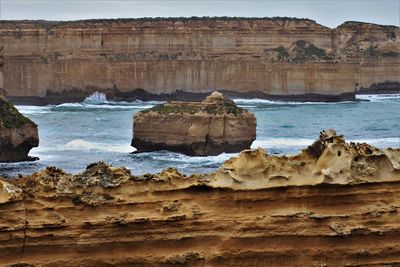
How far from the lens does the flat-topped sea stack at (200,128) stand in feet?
140

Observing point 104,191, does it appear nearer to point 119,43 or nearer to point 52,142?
A: point 52,142

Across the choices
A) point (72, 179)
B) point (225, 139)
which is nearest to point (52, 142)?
point (225, 139)

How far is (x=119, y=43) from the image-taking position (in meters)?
106

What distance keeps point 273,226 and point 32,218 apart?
3.05 metres

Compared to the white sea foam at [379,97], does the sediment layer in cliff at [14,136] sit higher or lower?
higher

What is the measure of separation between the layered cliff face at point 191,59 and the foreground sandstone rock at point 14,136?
56099 millimetres

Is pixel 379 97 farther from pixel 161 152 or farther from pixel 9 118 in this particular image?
pixel 9 118

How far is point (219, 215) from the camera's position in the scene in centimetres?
1272

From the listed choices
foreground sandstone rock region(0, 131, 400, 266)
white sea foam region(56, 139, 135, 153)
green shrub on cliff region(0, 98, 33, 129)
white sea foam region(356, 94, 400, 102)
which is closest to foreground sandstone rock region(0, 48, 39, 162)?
green shrub on cliff region(0, 98, 33, 129)

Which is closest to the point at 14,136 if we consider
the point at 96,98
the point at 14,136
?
the point at 14,136

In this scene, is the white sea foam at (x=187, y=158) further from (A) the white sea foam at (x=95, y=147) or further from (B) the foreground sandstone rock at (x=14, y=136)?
(B) the foreground sandstone rock at (x=14, y=136)

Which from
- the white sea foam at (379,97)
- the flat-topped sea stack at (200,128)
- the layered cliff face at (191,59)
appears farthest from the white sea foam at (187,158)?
the white sea foam at (379,97)

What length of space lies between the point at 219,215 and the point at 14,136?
2915 cm

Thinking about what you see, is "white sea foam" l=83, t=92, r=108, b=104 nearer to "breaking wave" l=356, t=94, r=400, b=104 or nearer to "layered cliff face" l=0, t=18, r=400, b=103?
"layered cliff face" l=0, t=18, r=400, b=103
